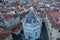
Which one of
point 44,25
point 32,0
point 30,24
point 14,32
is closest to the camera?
point 30,24

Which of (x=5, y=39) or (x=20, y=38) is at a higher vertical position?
(x=5, y=39)

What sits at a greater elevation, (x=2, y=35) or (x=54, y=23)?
(x=54, y=23)

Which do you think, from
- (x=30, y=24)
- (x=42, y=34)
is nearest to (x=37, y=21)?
(x=30, y=24)

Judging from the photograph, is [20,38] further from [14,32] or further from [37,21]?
[37,21]

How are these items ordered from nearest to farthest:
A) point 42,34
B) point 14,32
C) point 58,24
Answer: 1. point 58,24
2. point 14,32
3. point 42,34

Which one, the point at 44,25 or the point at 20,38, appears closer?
the point at 20,38

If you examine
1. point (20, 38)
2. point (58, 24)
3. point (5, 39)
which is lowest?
point (20, 38)

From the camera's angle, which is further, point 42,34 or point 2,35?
point 42,34

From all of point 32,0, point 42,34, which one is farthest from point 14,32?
point 32,0

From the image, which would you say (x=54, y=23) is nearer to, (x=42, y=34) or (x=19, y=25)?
(x=42, y=34)
